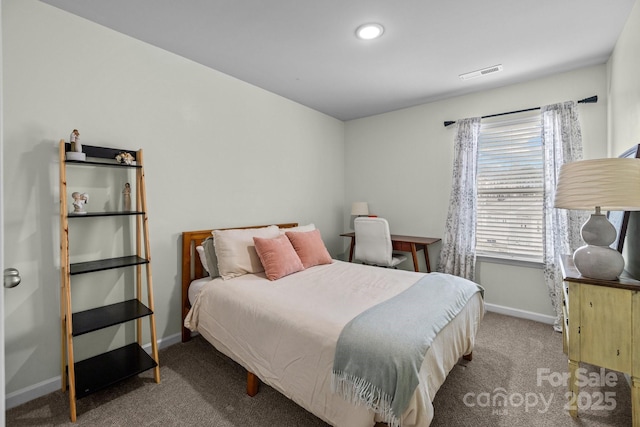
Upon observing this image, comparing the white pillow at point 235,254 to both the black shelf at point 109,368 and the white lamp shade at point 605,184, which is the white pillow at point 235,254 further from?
the white lamp shade at point 605,184

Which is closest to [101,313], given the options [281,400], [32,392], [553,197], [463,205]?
[32,392]

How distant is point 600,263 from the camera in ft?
5.85

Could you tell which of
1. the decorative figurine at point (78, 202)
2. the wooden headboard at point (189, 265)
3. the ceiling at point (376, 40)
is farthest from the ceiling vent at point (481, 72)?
the decorative figurine at point (78, 202)

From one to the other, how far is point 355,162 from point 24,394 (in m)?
4.10

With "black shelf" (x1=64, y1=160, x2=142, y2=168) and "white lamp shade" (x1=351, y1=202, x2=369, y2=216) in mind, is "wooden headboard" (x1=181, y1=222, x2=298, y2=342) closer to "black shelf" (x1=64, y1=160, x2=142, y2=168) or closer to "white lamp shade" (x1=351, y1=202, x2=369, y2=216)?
"black shelf" (x1=64, y1=160, x2=142, y2=168)

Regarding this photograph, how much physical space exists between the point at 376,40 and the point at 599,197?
186 centimetres

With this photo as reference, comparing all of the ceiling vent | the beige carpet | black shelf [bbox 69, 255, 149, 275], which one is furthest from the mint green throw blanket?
the ceiling vent

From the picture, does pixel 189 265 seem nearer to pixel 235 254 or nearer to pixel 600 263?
pixel 235 254

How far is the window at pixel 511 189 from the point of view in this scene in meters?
3.22

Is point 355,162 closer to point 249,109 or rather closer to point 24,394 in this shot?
point 249,109

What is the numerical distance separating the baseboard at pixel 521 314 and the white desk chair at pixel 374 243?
113cm

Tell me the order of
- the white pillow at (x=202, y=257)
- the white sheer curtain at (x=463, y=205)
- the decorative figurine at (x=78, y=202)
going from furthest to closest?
the white sheer curtain at (x=463, y=205) → the white pillow at (x=202, y=257) → the decorative figurine at (x=78, y=202)

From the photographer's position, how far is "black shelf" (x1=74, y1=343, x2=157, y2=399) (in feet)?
6.34

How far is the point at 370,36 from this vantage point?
240 centimetres
